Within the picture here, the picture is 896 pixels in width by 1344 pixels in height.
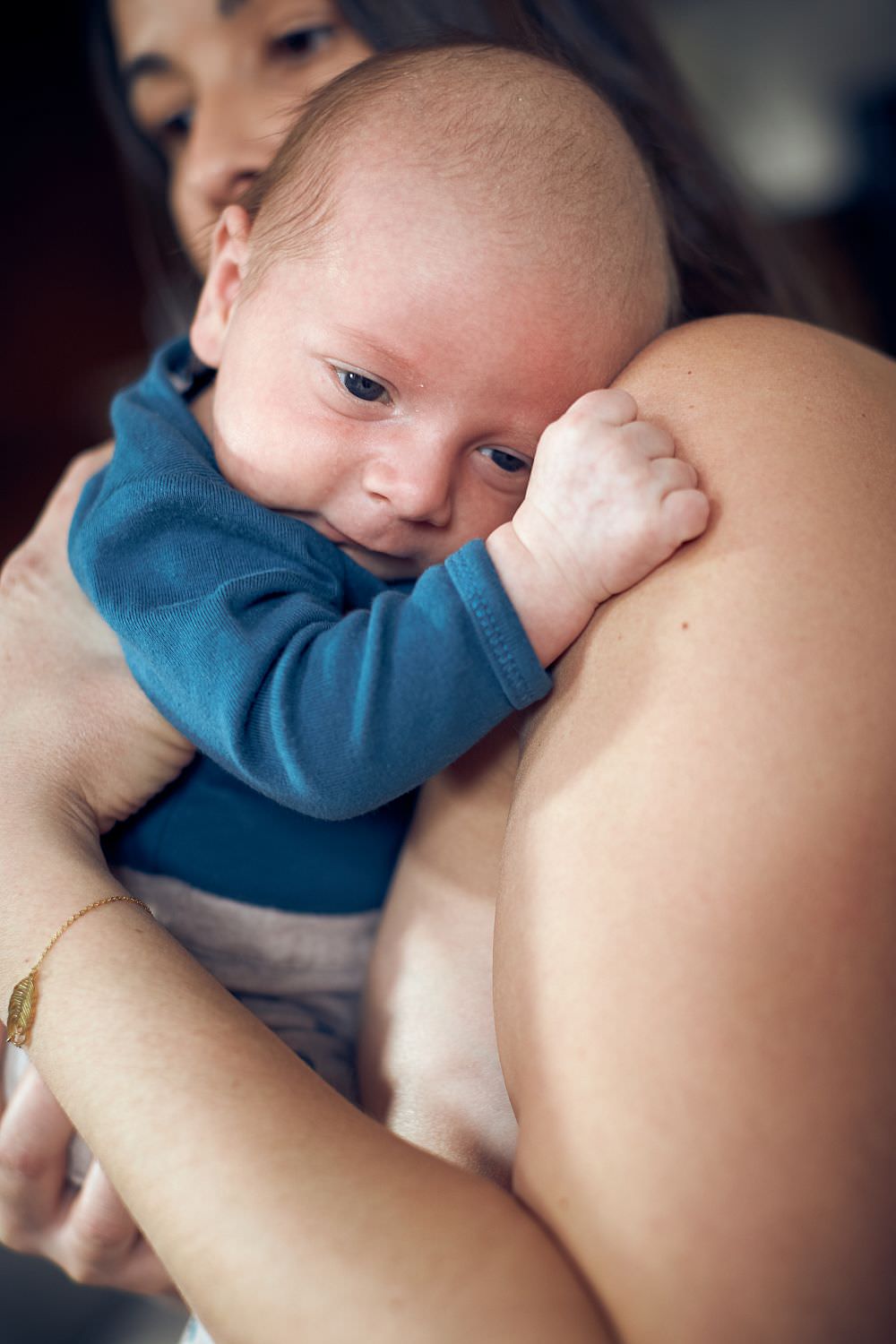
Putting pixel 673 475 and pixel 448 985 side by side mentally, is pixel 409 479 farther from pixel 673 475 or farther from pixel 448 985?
pixel 448 985

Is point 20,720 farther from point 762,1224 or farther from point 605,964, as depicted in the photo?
point 762,1224

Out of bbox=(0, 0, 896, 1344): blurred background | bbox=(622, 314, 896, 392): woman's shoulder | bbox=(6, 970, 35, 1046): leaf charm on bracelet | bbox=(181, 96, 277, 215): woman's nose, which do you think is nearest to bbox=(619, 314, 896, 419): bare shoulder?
bbox=(622, 314, 896, 392): woman's shoulder

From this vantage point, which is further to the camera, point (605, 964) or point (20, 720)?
point (20, 720)

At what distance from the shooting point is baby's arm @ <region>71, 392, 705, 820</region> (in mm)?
710

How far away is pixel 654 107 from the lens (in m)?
1.18

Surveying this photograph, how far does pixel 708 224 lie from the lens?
117cm

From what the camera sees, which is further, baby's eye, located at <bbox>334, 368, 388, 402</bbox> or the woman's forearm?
baby's eye, located at <bbox>334, 368, 388, 402</bbox>

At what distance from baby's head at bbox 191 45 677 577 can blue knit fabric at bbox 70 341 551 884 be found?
0.08 m

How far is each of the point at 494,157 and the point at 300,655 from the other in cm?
42

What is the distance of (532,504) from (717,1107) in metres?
0.40

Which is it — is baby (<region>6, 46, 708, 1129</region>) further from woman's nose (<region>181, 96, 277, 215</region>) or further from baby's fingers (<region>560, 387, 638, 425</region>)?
woman's nose (<region>181, 96, 277, 215</region>)

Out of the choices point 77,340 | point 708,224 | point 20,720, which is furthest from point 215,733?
point 77,340

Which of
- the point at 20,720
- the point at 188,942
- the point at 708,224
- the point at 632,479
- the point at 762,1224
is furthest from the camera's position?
the point at 708,224

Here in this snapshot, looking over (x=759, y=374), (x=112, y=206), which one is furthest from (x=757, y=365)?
(x=112, y=206)
